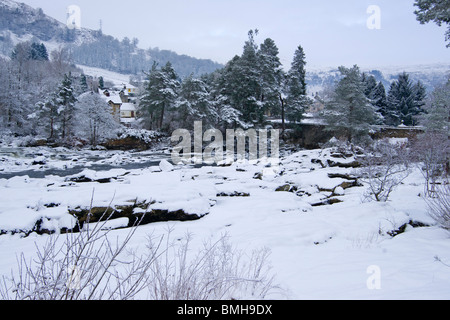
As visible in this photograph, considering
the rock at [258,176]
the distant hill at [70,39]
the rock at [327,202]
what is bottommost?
the rock at [327,202]

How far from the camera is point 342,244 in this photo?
502 cm

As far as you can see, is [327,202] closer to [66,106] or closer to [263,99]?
[263,99]

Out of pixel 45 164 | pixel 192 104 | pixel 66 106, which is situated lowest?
pixel 45 164

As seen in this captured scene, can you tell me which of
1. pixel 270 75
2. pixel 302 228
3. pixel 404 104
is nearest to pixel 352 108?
pixel 270 75

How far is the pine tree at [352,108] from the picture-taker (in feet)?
77.3

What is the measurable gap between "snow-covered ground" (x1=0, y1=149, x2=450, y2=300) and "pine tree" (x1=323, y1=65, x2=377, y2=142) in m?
13.4

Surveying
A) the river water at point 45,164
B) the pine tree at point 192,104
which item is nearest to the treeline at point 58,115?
the river water at point 45,164

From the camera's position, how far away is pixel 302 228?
20.1 ft

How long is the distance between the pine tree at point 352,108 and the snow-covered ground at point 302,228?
13380mm

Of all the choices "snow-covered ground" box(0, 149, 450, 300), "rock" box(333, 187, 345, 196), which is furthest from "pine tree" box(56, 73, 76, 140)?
"rock" box(333, 187, 345, 196)

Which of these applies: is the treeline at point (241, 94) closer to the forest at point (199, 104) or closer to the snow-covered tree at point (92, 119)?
the forest at point (199, 104)

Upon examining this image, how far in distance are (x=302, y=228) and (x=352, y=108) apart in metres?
22.1

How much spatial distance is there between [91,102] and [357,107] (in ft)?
105

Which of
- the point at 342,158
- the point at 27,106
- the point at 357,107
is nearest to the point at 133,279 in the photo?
the point at 342,158
